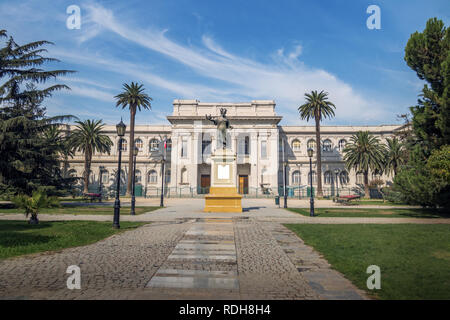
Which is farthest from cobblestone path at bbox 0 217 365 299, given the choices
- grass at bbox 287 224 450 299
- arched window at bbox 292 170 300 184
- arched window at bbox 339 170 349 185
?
arched window at bbox 339 170 349 185

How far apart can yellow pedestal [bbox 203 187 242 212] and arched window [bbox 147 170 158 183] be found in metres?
37.6

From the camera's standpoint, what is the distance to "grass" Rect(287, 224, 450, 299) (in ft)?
14.0

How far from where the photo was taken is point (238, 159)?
48062mm

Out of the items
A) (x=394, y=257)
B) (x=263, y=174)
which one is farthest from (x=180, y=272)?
(x=263, y=174)

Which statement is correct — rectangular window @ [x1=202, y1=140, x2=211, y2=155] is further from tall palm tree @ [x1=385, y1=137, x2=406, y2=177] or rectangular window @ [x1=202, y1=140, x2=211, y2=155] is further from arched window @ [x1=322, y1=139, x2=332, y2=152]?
tall palm tree @ [x1=385, y1=137, x2=406, y2=177]

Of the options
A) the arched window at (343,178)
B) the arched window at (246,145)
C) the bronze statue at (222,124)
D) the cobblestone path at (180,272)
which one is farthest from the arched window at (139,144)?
the cobblestone path at (180,272)

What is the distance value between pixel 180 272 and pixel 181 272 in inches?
0.8

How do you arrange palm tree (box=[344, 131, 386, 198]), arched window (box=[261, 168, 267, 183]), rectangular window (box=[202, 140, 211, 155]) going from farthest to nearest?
rectangular window (box=[202, 140, 211, 155]), arched window (box=[261, 168, 267, 183]), palm tree (box=[344, 131, 386, 198])

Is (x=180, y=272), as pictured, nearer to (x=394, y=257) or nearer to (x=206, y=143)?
(x=394, y=257)
